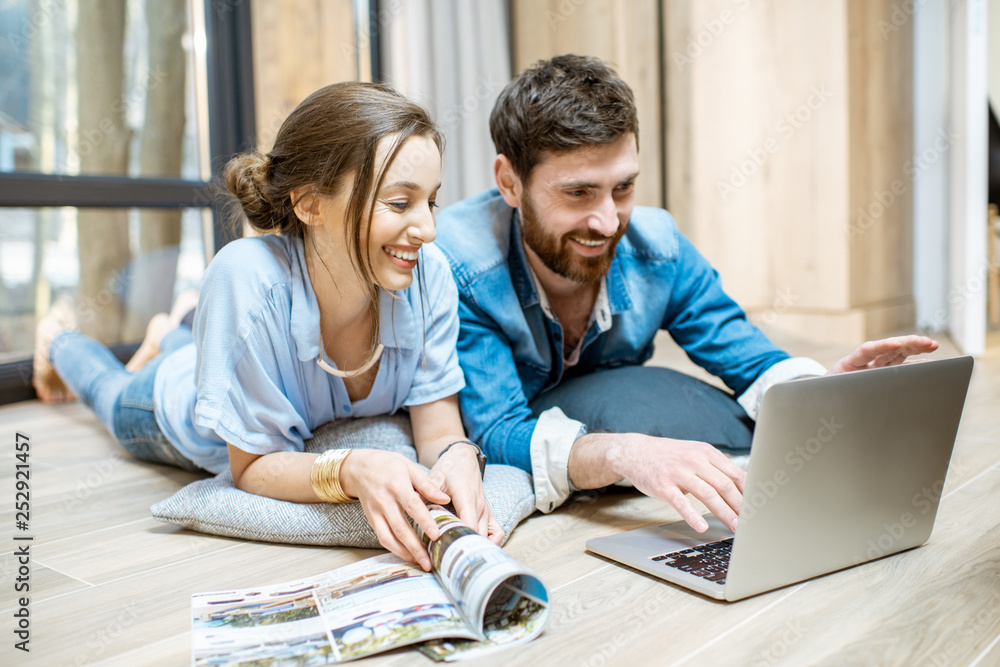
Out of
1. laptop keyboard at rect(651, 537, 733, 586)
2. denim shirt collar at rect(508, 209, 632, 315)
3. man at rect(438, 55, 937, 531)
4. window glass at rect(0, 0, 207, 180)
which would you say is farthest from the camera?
window glass at rect(0, 0, 207, 180)

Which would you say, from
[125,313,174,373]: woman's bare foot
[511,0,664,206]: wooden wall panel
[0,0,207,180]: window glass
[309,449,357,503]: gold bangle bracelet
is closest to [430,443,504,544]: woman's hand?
[309,449,357,503]: gold bangle bracelet

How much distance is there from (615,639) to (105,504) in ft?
3.17

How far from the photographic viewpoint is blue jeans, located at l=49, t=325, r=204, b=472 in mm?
1553

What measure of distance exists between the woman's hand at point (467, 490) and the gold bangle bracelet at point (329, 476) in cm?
12

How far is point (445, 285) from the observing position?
1285 mm

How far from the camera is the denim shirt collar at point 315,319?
115cm

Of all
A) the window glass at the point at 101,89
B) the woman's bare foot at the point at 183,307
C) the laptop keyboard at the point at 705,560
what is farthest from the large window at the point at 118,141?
the laptop keyboard at the point at 705,560

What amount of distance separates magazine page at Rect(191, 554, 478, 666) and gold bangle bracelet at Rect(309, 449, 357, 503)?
0.46 ft

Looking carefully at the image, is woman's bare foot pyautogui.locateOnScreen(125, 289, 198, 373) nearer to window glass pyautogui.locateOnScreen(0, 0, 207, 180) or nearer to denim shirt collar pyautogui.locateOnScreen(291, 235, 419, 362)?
window glass pyautogui.locateOnScreen(0, 0, 207, 180)

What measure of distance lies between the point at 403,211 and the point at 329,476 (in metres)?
0.35

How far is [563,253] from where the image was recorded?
1375 mm

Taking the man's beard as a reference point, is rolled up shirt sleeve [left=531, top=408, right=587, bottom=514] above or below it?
below

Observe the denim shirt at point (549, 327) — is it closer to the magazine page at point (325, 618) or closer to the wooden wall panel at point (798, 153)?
the magazine page at point (325, 618)

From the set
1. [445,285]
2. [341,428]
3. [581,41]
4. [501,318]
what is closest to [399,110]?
[445,285]
